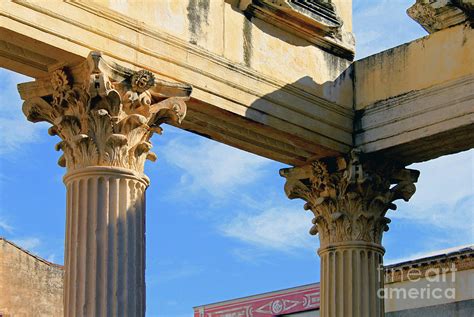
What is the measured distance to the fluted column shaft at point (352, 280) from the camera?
2594cm

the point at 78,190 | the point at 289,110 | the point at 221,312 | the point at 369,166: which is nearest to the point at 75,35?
the point at 78,190

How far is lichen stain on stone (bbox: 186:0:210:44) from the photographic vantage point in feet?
77.4

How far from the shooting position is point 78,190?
71.8ft

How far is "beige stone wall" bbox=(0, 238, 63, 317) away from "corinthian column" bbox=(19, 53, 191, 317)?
1020 inches

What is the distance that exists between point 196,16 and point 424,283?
26.4 metres

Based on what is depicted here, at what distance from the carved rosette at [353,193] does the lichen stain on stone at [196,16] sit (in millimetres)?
3928

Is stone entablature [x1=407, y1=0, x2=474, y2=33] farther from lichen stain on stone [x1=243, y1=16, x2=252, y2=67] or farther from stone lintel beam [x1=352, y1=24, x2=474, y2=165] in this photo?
lichen stain on stone [x1=243, y1=16, x2=252, y2=67]

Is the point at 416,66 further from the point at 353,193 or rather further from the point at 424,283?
the point at 424,283

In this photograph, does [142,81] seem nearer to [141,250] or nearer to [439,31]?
[141,250]

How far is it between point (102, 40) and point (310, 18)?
4.87m

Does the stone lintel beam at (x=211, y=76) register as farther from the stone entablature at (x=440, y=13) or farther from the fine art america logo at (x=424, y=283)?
the fine art america logo at (x=424, y=283)

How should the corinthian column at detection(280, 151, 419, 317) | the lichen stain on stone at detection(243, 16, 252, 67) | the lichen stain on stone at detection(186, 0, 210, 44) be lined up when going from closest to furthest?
the lichen stain on stone at detection(186, 0, 210, 44)
the lichen stain on stone at detection(243, 16, 252, 67)
the corinthian column at detection(280, 151, 419, 317)

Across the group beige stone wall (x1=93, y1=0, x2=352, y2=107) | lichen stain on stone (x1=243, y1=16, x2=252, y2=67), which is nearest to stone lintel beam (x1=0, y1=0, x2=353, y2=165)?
beige stone wall (x1=93, y1=0, x2=352, y2=107)

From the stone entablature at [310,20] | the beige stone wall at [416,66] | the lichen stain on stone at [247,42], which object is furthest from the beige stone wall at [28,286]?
the lichen stain on stone at [247,42]
